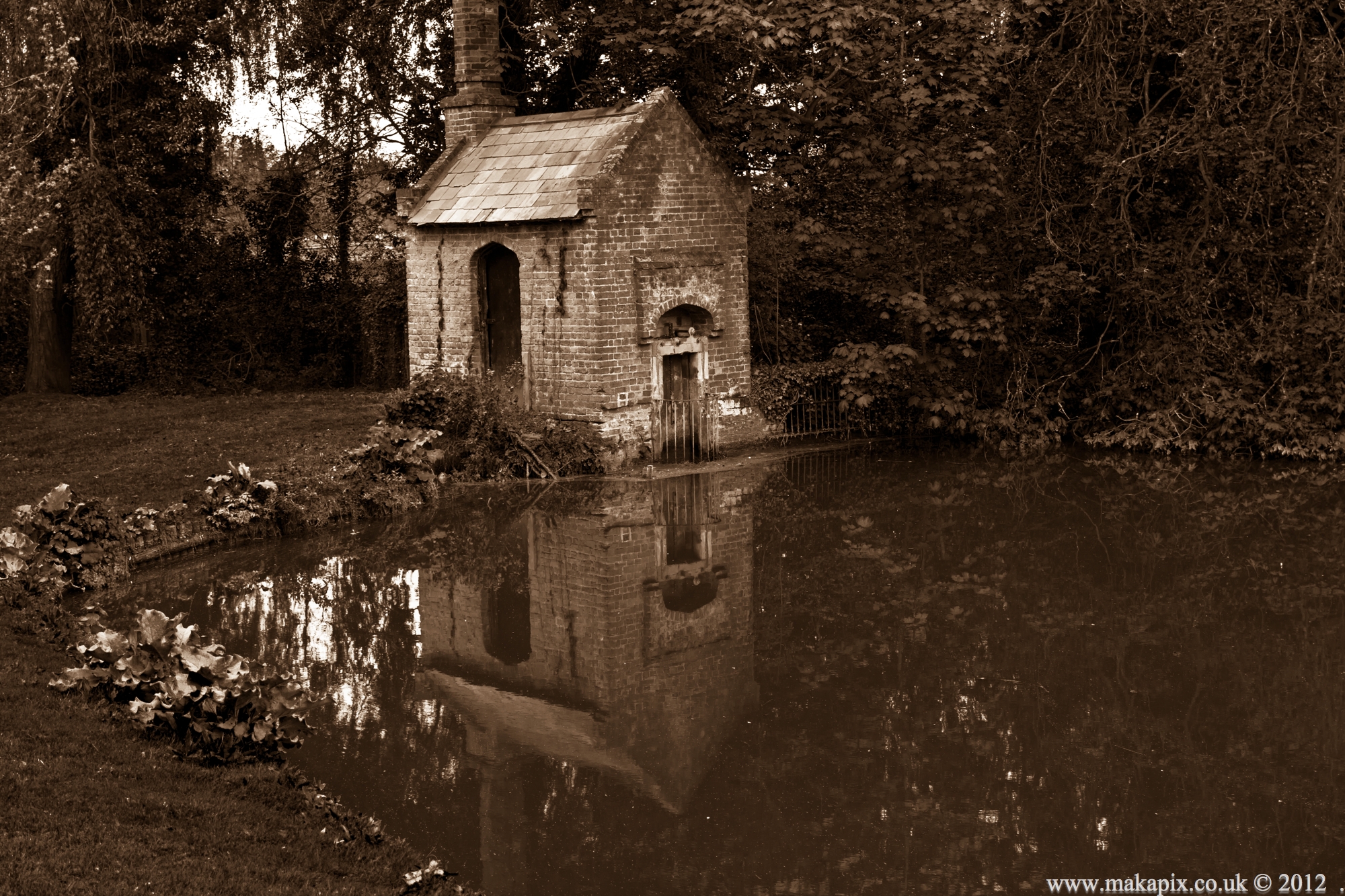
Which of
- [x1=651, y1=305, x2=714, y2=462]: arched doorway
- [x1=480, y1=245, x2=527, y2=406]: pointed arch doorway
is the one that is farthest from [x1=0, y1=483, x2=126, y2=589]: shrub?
[x1=651, y1=305, x2=714, y2=462]: arched doorway

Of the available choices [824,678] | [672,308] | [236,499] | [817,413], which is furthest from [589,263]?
[824,678]

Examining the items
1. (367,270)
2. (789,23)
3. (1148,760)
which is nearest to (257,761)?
(1148,760)

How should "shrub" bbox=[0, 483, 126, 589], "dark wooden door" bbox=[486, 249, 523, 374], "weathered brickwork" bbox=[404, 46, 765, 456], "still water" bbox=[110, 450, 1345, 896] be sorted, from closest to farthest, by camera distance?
"still water" bbox=[110, 450, 1345, 896]
"shrub" bbox=[0, 483, 126, 589]
"weathered brickwork" bbox=[404, 46, 765, 456]
"dark wooden door" bbox=[486, 249, 523, 374]

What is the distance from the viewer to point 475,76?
64.7 feet

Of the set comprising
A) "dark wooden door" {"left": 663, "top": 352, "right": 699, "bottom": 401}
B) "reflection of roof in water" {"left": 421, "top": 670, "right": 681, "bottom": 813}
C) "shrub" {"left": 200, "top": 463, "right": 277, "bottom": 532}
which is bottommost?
"reflection of roof in water" {"left": 421, "top": 670, "right": 681, "bottom": 813}

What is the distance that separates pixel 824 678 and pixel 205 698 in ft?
13.6

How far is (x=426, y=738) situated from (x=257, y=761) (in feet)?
3.76

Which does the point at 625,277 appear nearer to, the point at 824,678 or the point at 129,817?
the point at 824,678

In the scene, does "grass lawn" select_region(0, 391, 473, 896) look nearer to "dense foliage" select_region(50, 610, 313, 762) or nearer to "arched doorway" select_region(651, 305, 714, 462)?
"dense foliage" select_region(50, 610, 313, 762)

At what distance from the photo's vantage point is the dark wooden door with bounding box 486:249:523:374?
18.7m

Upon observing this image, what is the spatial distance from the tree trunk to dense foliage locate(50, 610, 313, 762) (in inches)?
677

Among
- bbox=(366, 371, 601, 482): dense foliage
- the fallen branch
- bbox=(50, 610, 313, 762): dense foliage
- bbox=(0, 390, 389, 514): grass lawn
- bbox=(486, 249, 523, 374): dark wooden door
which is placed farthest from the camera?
bbox=(486, 249, 523, 374): dark wooden door

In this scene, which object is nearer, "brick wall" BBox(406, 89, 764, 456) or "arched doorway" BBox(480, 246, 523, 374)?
"brick wall" BBox(406, 89, 764, 456)

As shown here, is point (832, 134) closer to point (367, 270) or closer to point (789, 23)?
point (789, 23)
